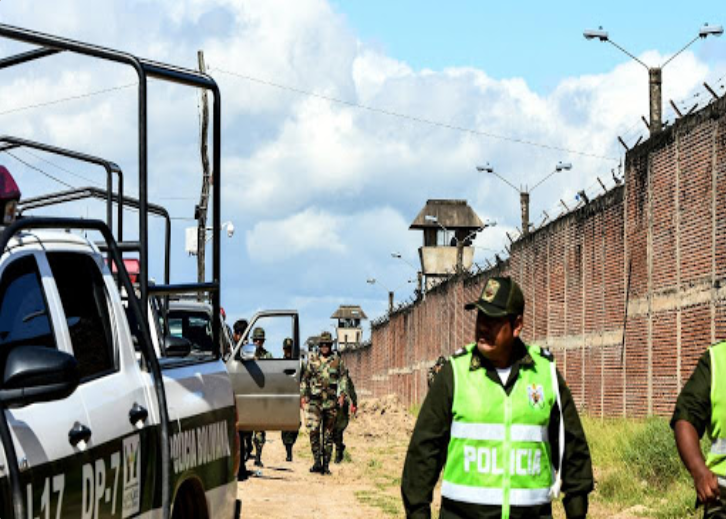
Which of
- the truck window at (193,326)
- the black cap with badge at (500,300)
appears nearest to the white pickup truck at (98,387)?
the black cap with badge at (500,300)

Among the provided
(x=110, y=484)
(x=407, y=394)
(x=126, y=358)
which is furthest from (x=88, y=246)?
(x=407, y=394)

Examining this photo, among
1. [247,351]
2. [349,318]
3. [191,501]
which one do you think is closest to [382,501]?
[247,351]

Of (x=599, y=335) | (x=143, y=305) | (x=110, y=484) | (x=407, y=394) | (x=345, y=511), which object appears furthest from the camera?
(x=407, y=394)

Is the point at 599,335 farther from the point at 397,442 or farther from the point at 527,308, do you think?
the point at 527,308

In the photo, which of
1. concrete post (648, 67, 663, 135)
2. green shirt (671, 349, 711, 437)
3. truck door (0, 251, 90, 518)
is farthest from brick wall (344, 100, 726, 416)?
truck door (0, 251, 90, 518)

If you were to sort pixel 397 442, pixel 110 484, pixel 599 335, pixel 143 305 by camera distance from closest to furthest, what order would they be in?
pixel 110 484 → pixel 143 305 → pixel 599 335 → pixel 397 442

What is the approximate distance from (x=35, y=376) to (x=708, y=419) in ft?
10.8

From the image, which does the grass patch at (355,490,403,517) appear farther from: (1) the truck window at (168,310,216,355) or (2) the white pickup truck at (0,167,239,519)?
(2) the white pickup truck at (0,167,239,519)

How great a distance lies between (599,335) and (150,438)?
27.1m

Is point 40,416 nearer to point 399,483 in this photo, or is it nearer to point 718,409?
point 718,409

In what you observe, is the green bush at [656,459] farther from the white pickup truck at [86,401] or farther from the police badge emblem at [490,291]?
the police badge emblem at [490,291]

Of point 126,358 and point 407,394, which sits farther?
point 407,394

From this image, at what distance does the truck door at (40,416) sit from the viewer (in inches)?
201

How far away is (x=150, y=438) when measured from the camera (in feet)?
22.2
